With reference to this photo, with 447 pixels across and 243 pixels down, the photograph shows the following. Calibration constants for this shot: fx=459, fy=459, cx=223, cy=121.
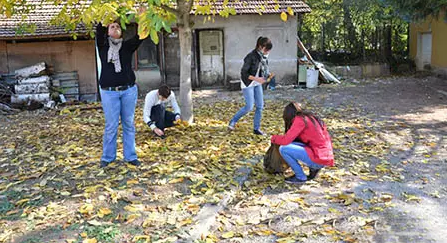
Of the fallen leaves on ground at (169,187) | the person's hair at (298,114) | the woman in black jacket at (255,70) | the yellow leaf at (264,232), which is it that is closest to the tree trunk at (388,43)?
the fallen leaves on ground at (169,187)

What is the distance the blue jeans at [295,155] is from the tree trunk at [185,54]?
3.52 metres

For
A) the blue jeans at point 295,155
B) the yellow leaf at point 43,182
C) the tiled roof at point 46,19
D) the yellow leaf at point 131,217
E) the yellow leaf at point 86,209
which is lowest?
the yellow leaf at point 131,217

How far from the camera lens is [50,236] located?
171 inches

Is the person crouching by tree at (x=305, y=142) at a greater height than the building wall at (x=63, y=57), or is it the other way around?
the building wall at (x=63, y=57)

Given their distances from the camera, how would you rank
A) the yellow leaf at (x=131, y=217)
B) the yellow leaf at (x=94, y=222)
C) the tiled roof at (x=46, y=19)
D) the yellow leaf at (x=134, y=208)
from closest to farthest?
the yellow leaf at (x=94, y=222)
the yellow leaf at (x=131, y=217)
the yellow leaf at (x=134, y=208)
the tiled roof at (x=46, y=19)

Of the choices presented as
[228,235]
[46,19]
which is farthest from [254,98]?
[46,19]

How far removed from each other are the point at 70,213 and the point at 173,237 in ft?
4.05

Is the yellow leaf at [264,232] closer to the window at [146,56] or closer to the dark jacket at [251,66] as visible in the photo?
the dark jacket at [251,66]

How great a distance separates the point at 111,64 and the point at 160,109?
218 cm

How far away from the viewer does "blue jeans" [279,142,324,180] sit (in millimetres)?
5723

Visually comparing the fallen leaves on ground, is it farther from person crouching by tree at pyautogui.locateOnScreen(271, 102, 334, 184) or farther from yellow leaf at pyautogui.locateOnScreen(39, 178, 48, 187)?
person crouching by tree at pyautogui.locateOnScreen(271, 102, 334, 184)

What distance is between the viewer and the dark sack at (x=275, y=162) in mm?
6098

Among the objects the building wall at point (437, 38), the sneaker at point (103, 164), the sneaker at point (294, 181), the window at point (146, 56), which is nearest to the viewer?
the sneaker at point (294, 181)

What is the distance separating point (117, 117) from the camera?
6.14 meters
